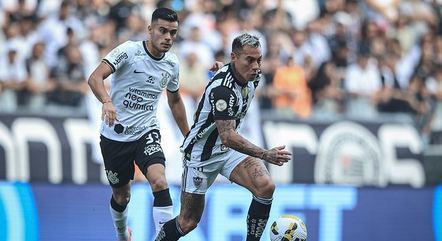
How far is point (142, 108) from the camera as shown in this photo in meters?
12.0

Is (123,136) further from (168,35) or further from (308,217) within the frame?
(308,217)

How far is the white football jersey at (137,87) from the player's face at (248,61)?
1.27 metres

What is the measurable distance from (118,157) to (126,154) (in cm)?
10

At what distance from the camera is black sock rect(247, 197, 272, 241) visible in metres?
11.3

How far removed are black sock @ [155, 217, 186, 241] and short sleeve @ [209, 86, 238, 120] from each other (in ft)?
4.51

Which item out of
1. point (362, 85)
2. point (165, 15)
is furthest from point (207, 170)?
point (362, 85)

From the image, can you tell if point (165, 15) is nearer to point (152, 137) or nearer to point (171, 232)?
point (152, 137)

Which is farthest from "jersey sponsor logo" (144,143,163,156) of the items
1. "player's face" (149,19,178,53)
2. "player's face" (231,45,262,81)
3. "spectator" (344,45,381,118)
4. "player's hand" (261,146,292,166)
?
"spectator" (344,45,381,118)

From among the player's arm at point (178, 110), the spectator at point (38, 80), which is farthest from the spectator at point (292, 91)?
the player's arm at point (178, 110)

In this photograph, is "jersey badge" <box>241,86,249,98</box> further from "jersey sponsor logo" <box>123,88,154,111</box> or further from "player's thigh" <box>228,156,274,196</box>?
"jersey sponsor logo" <box>123,88,154,111</box>

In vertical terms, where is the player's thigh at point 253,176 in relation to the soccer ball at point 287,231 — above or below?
above

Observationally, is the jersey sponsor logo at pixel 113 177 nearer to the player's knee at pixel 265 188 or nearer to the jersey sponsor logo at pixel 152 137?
the jersey sponsor logo at pixel 152 137

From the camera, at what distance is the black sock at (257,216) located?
445 inches

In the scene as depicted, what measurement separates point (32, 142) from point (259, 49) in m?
5.12
